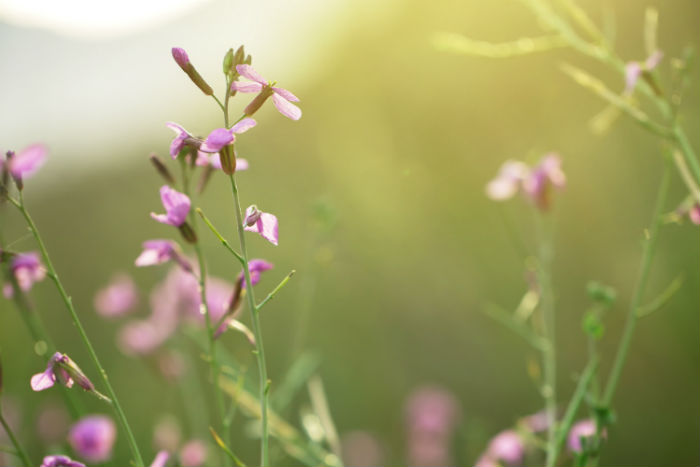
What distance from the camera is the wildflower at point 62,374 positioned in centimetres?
61

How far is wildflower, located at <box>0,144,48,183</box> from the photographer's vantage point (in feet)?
2.12

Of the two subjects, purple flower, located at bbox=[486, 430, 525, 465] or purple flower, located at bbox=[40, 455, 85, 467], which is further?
purple flower, located at bbox=[486, 430, 525, 465]

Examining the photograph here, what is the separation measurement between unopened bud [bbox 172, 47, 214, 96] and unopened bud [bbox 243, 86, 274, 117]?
5cm

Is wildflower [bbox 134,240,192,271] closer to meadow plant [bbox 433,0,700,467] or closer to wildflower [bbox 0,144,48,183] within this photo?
wildflower [bbox 0,144,48,183]

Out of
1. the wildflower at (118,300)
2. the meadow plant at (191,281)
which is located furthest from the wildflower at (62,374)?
the wildflower at (118,300)

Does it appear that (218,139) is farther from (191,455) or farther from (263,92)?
(191,455)

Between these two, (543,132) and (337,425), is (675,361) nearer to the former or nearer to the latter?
(543,132)

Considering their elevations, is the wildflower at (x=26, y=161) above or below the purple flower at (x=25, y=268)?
above

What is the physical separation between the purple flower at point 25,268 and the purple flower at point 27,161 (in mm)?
84

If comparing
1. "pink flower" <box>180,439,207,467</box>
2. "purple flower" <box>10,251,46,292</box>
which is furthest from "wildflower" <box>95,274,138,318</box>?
"purple flower" <box>10,251,46,292</box>

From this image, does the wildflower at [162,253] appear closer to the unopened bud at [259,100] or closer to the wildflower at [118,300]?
the unopened bud at [259,100]

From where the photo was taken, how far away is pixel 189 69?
636 mm

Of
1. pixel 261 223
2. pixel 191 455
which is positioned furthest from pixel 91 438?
pixel 261 223

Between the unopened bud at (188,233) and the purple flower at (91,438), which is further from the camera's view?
the purple flower at (91,438)
